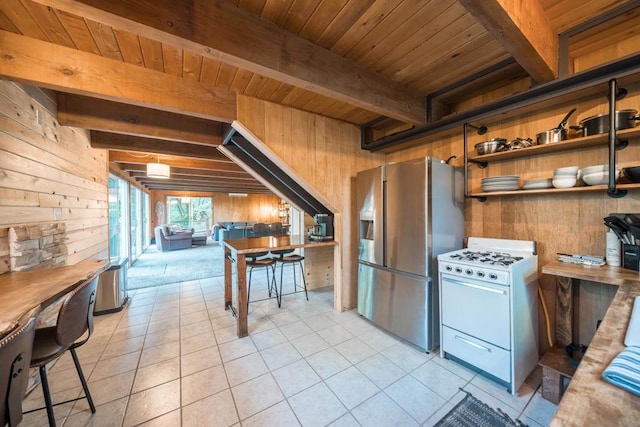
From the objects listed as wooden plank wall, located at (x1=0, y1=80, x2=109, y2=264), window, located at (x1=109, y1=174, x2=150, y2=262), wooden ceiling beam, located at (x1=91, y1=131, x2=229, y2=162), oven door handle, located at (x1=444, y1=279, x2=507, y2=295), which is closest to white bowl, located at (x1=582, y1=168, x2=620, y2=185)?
oven door handle, located at (x1=444, y1=279, x2=507, y2=295)

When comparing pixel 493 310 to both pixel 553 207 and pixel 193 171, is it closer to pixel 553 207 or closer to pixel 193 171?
pixel 553 207

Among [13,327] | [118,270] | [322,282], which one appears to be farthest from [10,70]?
[322,282]

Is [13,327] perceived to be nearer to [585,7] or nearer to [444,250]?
[444,250]

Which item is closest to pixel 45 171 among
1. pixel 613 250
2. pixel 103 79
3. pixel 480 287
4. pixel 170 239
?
pixel 103 79

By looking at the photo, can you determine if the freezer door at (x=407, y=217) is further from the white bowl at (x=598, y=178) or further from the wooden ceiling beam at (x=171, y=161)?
the wooden ceiling beam at (x=171, y=161)

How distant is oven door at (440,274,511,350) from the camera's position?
1.71 meters

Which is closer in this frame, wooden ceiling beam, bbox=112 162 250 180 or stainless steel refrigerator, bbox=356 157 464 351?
stainless steel refrigerator, bbox=356 157 464 351

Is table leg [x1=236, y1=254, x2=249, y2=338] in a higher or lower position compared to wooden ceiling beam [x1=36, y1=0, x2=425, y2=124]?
lower

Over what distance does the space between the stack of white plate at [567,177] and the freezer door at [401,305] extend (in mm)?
1220

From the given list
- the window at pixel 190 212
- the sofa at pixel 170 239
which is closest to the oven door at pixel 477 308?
the sofa at pixel 170 239

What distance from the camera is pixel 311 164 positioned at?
283 cm

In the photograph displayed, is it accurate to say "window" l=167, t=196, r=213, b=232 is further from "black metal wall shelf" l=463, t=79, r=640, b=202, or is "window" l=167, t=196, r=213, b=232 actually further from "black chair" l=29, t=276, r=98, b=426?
"black metal wall shelf" l=463, t=79, r=640, b=202

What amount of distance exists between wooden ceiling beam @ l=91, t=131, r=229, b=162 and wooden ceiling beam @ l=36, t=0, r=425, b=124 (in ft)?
8.15

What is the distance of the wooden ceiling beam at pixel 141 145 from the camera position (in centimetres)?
309
